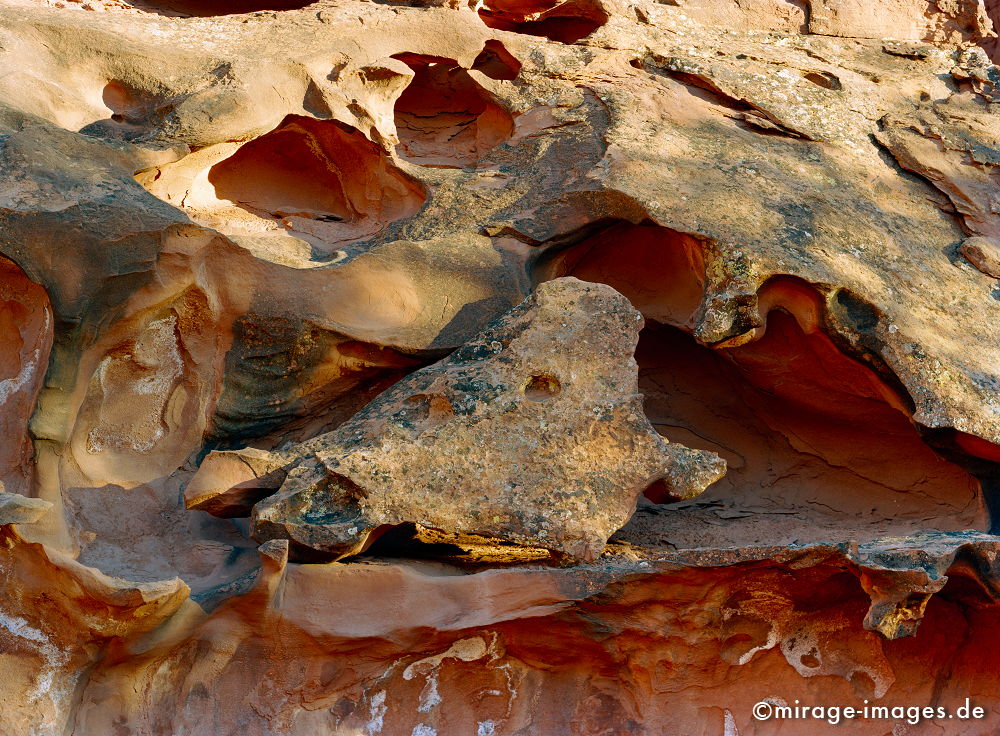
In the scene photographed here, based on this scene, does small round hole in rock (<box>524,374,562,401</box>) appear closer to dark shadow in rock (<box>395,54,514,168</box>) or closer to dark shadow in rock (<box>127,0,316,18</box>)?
dark shadow in rock (<box>395,54,514,168</box>)

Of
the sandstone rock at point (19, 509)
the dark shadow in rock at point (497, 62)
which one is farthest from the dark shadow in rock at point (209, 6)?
the sandstone rock at point (19, 509)

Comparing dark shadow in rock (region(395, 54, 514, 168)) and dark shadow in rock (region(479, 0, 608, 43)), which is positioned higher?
dark shadow in rock (region(479, 0, 608, 43))

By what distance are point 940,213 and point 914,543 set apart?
5.46ft

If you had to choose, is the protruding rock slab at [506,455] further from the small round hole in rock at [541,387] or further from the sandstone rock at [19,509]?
the sandstone rock at [19,509]

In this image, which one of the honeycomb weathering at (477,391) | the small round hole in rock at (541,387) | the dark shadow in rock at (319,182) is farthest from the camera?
the dark shadow in rock at (319,182)

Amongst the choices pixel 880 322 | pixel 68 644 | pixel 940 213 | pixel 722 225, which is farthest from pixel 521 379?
pixel 940 213

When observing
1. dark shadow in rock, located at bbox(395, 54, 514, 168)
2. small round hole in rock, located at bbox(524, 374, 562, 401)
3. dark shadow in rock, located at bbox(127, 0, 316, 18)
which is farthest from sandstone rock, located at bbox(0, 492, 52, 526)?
dark shadow in rock, located at bbox(127, 0, 316, 18)

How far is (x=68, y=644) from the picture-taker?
2.93 meters

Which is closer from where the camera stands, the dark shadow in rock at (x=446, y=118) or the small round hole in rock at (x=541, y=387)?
the small round hole in rock at (x=541, y=387)

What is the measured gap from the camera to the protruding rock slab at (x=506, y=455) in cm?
313

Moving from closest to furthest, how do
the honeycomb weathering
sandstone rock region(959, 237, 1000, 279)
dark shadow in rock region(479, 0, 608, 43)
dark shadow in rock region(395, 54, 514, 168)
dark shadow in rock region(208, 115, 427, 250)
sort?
the honeycomb weathering, sandstone rock region(959, 237, 1000, 279), dark shadow in rock region(208, 115, 427, 250), dark shadow in rock region(395, 54, 514, 168), dark shadow in rock region(479, 0, 608, 43)

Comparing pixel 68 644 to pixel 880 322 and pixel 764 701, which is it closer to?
pixel 764 701

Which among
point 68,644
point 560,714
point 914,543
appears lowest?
point 560,714

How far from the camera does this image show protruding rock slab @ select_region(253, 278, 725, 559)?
3.13 metres
